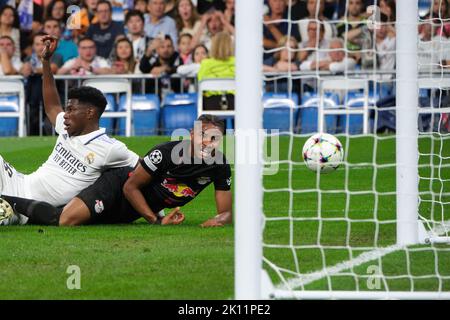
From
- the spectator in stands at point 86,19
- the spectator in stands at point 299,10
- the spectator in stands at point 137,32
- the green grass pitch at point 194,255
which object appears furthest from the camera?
the spectator in stands at point 86,19

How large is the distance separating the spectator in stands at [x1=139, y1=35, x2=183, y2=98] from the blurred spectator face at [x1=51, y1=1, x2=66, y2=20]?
1.66m

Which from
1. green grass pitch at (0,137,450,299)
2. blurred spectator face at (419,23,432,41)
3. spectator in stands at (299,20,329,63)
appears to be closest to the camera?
green grass pitch at (0,137,450,299)

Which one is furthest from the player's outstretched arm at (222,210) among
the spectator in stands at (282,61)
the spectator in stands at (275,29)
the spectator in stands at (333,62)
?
the spectator in stands at (275,29)

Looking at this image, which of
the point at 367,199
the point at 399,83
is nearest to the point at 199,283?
the point at 399,83

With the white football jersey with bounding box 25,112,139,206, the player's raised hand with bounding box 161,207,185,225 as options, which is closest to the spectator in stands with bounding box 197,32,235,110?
the white football jersey with bounding box 25,112,139,206

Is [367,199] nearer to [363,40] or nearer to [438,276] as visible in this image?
[438,276]

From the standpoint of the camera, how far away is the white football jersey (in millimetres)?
8852

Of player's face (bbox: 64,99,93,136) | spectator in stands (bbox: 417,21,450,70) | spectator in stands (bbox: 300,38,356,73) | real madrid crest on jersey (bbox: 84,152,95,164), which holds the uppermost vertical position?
spectator in stands (bbox: 300,38,356,73)

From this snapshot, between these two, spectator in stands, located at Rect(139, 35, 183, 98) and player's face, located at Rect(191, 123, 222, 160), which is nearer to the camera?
player's face, located at Rect(191, 123, 222, 160)

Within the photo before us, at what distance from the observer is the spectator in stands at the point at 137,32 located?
61.1ft

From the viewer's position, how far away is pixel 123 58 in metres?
18.6

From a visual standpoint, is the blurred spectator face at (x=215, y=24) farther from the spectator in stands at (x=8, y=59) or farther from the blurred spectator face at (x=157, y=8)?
the spectator in stands at (x=8, y=59)

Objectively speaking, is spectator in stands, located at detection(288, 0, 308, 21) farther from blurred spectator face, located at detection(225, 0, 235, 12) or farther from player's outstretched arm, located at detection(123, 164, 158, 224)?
A: player's outstretched arm, located at detection(123, 164, 158, 224)

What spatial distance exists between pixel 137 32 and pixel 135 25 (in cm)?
14
